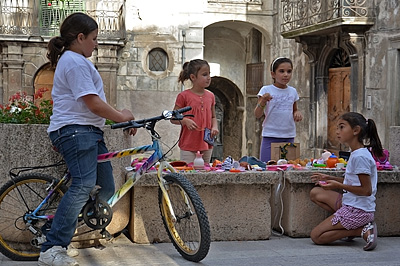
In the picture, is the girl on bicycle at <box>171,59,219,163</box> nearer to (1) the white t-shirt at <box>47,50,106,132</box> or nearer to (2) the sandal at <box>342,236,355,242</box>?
(2) the sandal at <box>342,236,355,242</box>

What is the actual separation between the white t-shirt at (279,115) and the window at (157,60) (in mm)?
15669

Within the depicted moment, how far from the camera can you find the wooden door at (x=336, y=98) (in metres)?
20.3

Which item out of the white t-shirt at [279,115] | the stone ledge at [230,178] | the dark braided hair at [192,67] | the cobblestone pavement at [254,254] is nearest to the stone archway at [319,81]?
the white t-shirt at [279,115]

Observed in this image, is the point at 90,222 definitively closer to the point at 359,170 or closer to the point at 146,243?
the point at 146,243

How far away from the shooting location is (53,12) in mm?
22859

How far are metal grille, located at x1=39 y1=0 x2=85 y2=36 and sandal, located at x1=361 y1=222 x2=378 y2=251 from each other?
17.9m

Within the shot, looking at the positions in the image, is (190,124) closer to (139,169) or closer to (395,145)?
(139,169)

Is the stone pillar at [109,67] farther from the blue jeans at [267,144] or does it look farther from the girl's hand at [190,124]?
the girl's hand at [190,124]

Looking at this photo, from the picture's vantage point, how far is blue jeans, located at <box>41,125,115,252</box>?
5191mm

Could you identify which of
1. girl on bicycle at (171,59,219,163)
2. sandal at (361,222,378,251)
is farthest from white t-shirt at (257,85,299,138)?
sandal at (361,222,378,251)

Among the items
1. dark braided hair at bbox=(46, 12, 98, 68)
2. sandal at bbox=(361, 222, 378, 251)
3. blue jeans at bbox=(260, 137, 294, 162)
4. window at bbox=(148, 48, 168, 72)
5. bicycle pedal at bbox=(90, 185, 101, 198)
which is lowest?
sandal at bbox=(361, 222, 378, 251)

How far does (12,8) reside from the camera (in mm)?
22688

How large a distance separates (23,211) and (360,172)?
2.68 meters

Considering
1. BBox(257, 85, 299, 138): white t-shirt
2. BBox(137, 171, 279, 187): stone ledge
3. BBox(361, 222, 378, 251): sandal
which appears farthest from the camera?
BBox(257, 85, 299, 138): white t-shirt
